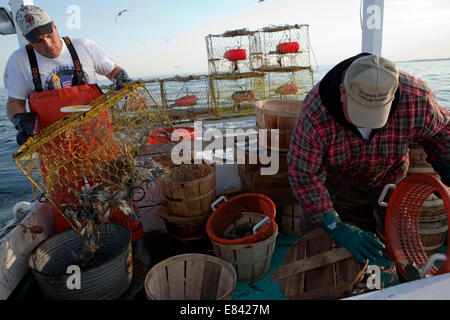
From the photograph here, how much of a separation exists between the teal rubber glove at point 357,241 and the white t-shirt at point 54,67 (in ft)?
7.56

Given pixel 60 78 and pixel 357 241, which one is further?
pixel 60 78

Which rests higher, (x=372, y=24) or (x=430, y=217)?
(x=372, y=24)

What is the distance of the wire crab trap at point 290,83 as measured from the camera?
1003 centimetres

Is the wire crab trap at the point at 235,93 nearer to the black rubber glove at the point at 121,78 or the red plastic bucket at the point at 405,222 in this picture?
the black rubber glove at the point at 121,78

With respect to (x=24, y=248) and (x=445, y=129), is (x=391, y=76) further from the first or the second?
(x=24, y=248)

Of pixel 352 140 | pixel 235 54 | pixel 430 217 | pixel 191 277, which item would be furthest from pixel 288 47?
pixel 191 277

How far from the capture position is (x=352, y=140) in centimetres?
191

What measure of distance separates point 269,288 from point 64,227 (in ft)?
5.95

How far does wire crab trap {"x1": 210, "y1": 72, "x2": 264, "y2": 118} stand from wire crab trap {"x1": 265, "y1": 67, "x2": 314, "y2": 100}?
463 millimetres

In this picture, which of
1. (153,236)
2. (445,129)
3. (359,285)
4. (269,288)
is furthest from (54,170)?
(445,129)

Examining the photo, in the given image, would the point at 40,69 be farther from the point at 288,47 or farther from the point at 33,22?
the point at 288,47

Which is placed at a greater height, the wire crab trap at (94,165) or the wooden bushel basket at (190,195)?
the wire crab trap at (94,165)

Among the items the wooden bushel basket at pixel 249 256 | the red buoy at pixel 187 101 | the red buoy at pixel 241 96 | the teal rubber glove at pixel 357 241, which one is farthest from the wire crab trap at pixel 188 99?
the teal rubber glove at pixel 357 241

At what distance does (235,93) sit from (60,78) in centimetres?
775
